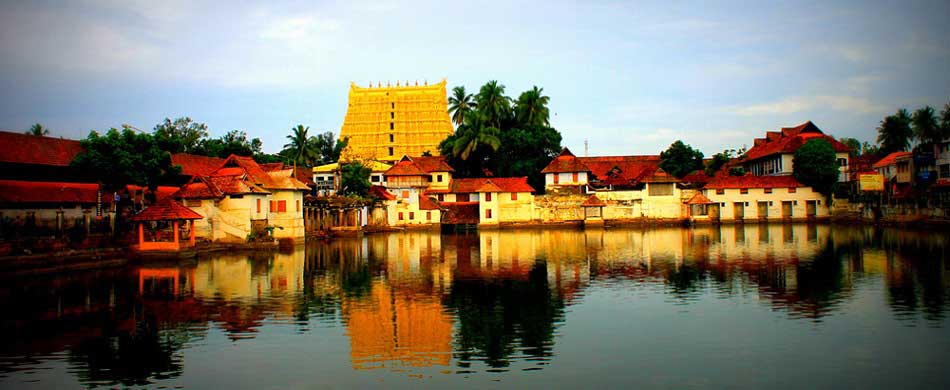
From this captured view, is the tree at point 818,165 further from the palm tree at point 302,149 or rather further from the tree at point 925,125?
the palm tree at point 302,149

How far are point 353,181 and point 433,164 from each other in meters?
10.8

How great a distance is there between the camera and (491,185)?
202ft

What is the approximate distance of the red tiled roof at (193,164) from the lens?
44.8 m

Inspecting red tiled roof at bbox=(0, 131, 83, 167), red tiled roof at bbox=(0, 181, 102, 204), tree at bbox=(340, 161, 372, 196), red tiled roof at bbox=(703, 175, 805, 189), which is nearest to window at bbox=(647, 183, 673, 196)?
red tiled roof at bbox=(703, 175, 805, 189)

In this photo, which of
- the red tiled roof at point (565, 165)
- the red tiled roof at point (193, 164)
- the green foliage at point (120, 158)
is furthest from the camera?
the red tiled roof at point (565, 165)

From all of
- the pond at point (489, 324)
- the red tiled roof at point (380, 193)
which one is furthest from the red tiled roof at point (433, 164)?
the pond at point (489, 324)

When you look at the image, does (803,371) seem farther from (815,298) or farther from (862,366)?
(815,298)

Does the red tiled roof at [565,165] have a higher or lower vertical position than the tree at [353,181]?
higher

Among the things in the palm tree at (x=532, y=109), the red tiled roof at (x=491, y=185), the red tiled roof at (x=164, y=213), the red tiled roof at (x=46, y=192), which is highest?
the palm tree at (x=532, y=109)

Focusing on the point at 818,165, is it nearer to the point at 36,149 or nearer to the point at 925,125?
the point at 925,125

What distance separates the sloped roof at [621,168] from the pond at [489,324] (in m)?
34.0

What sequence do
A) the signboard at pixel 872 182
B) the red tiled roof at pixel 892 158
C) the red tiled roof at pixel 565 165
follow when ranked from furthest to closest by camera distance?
the red tiled roof at pixel 565 165
the signboard at pixel 872 182
the red tiled roof at pixel 892 158

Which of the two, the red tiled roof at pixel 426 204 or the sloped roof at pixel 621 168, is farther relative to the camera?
the sloped roof at pixel 621 168

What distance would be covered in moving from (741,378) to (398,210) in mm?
50892
